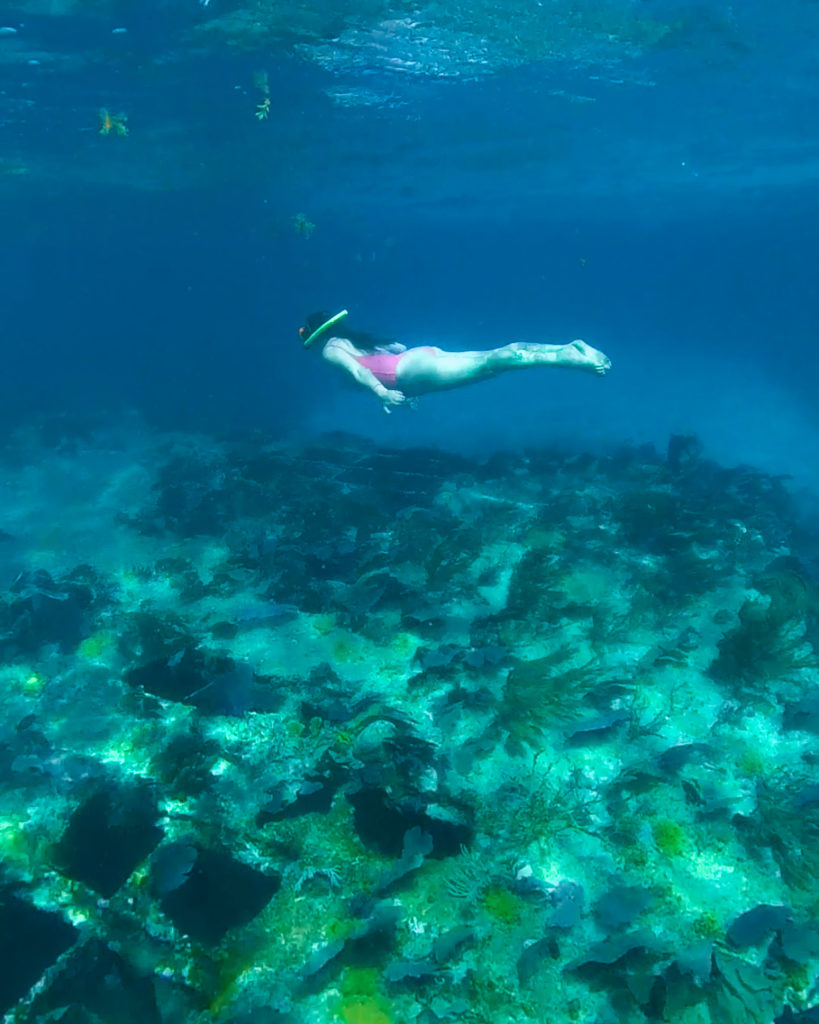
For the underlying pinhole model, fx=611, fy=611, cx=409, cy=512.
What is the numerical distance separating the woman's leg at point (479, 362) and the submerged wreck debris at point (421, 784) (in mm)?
2666

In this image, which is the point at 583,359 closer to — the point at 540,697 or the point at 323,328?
the point at 323,328

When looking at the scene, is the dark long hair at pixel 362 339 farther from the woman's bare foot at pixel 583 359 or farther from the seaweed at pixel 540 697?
the seaweed at pixel 540 697

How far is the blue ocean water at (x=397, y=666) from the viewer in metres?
4.41

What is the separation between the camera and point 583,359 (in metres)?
7.35

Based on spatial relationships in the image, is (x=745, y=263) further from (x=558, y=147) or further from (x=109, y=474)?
(x=109, y=474)

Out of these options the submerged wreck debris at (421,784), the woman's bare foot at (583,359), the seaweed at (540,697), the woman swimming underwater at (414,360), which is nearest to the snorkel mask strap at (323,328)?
the woman swimming underwater at (414,360)

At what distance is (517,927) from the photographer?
4488mm

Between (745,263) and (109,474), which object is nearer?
(109,474)

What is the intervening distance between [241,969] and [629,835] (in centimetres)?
316

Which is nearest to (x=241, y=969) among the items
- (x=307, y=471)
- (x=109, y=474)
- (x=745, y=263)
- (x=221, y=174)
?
(x=307, y=471)

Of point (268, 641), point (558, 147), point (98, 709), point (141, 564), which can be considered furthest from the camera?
point (558, 147)

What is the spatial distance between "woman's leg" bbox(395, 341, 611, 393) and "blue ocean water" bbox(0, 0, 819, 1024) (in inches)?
27.7

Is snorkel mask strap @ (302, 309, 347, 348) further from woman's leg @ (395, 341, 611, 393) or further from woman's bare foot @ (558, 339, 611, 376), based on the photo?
woman's bare foot @ (558, 339, 611, 376)

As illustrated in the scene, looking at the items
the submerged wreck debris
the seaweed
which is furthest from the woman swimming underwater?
the seaweed
